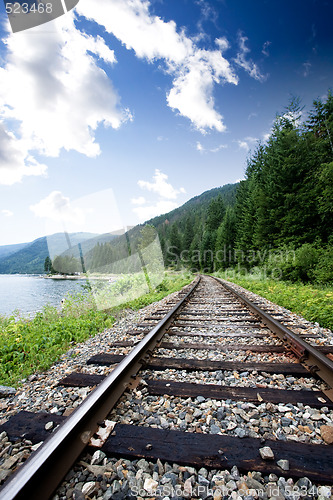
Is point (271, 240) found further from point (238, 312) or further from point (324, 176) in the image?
point (238, 312)

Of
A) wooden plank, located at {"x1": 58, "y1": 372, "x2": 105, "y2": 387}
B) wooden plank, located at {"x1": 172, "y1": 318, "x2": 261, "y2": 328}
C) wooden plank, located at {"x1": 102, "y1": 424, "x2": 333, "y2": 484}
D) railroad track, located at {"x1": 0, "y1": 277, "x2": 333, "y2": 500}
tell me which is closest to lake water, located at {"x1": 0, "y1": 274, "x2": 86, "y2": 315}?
wooden plank, located at {"x1": 172, "y1": 318, "x2": 261, "y2": 328}

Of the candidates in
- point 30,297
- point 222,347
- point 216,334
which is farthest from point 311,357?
point 30,297

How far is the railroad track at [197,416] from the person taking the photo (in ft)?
4.34

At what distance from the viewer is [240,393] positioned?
6.78 ft

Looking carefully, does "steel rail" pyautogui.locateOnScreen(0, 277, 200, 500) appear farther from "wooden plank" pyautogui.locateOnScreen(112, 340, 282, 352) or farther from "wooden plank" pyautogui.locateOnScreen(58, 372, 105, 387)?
"wooden plank" pyautogui.locateOnScreen(112, 340, 282, 352)

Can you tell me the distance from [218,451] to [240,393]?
0.74m

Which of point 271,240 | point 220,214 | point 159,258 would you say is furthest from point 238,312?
point 220,214

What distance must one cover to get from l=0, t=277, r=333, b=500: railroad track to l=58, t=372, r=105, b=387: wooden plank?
0.01 metres

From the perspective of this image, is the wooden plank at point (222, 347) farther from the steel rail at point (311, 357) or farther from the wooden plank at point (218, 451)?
the wooden plank at point (218, 451)

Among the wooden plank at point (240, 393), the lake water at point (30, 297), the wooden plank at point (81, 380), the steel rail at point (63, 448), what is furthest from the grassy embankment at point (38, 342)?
the lake water at point (30, 297)

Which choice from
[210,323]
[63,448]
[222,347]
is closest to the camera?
[63,448]

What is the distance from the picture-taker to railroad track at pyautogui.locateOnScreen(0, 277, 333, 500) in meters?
1.32

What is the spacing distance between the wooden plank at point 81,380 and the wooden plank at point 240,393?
61 centimetres

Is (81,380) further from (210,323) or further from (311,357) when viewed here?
(210,323)
